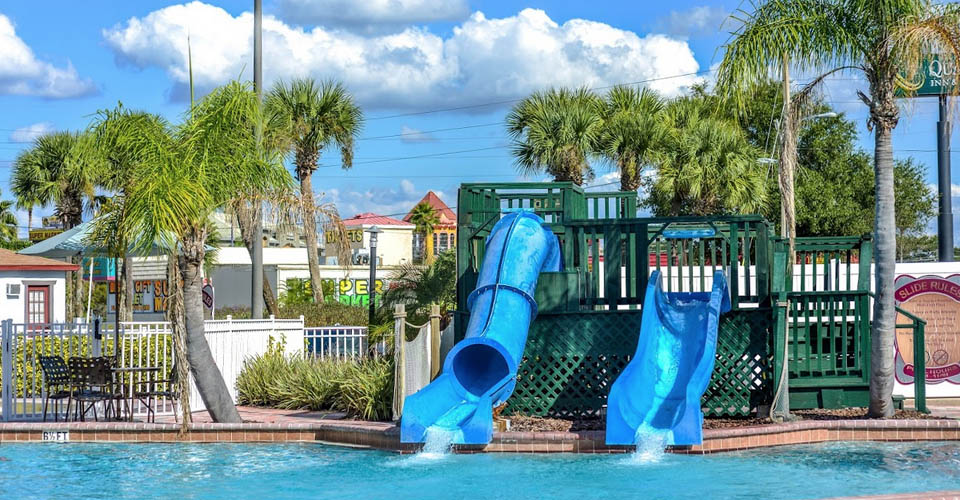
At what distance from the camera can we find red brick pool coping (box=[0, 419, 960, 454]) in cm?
1248

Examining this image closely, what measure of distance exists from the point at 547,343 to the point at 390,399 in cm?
223

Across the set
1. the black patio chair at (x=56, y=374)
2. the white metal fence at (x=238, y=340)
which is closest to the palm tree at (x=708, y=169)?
the white metal fence at (x=238, y=340)

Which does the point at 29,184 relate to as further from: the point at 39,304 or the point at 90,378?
the point at 90,378

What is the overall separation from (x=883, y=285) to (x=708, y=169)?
700 inches

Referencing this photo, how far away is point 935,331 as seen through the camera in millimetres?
15703

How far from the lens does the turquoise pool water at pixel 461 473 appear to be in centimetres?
1030

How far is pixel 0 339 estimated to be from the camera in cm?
1527

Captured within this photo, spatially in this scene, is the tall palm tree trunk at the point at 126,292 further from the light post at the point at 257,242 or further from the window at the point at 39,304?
the light post at the point at 257,242

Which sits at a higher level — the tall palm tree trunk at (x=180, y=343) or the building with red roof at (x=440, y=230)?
the building with red roof at (x=440, y=230)

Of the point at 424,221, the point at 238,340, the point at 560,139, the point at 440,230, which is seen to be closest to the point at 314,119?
the point at 560,139

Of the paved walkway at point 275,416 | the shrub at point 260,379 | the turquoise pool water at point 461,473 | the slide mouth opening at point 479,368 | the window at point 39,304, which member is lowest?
the turquoise pool water at point 461,473

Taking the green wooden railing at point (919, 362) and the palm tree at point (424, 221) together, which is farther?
the palm tree at point (424, 221)

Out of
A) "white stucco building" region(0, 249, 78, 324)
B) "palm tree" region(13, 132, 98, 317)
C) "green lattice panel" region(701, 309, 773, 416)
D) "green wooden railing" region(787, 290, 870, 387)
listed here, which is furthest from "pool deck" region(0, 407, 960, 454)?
"palm tree" region(13, 132, 98, 317)

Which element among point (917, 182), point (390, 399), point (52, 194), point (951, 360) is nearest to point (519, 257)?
point (390, 399)
